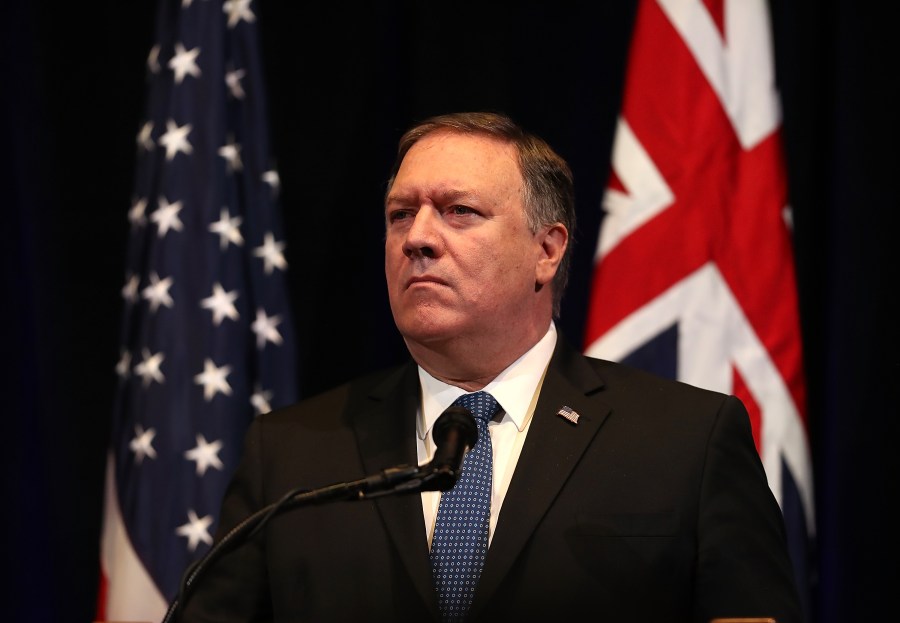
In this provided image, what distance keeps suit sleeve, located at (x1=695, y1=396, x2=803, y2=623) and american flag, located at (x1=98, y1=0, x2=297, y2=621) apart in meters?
1.39

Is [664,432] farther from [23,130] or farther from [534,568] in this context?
[23,130]

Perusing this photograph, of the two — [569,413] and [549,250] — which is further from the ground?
[549,250]

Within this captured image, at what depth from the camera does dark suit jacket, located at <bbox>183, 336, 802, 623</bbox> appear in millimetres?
2010

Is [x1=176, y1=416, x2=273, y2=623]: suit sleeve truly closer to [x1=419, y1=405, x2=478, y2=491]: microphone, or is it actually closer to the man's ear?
[x1=419, y1=405, x2=478, y2=491]: microphone

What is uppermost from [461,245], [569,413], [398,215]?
[398,215]

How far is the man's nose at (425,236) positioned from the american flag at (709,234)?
821mm

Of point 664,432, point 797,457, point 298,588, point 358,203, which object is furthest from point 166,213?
point 797,457

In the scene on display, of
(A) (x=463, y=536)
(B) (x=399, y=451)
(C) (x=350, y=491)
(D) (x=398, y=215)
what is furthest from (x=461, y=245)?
(C) (x=350, y=491)

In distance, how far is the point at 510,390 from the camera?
2.32 metres

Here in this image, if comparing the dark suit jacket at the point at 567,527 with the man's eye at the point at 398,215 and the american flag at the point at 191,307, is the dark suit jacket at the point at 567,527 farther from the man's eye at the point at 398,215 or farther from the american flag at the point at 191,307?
the american flag at the point at 191,307

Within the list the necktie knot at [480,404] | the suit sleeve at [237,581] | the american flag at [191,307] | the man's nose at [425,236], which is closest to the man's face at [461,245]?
the man's nose at [425,236]

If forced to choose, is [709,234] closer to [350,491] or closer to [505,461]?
[505,461]

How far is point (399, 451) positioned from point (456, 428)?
1.82 feet

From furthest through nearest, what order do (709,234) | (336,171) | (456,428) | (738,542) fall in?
(336,171)
(709,234)
(738,542)
(456,428)
